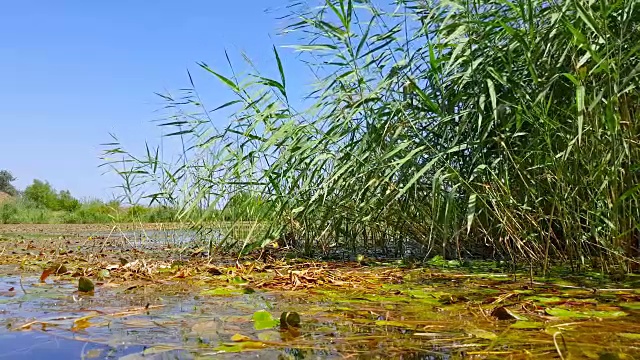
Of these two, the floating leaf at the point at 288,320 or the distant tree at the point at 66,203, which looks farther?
the distant tree at the point at 66,203

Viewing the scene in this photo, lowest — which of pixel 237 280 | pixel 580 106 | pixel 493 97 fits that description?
pixel 237 280

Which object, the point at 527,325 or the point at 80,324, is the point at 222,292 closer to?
the point at 80,324

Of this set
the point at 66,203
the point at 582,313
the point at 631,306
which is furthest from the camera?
the point at 66,203

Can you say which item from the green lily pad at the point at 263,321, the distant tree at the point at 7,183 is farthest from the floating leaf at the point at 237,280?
the distant tree at the point at 7,183

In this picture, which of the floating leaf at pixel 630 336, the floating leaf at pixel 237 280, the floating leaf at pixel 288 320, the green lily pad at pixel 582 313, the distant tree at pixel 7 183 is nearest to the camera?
the floating leaf at pixel 630 336

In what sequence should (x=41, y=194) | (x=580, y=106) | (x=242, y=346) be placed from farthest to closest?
(x=41, y=194), (x=580, y=106), (x=242, y=346)

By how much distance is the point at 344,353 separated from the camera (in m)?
1.45

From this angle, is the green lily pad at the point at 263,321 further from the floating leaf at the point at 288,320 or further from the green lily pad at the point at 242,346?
the green lily pad at the point at 242,346

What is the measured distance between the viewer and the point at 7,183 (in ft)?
149

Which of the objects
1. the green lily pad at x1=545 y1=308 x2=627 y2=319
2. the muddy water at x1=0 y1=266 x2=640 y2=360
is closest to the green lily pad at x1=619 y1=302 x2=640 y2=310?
the muddy water at x1=0 y1=266 x2=640 y2=360

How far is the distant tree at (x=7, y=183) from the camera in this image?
146ft

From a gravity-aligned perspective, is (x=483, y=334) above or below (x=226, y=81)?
below

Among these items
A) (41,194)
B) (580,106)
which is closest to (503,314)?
(580,106)

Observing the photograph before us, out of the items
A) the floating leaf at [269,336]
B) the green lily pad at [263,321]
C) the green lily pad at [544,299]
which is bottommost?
the floating leaf at [269,336]
